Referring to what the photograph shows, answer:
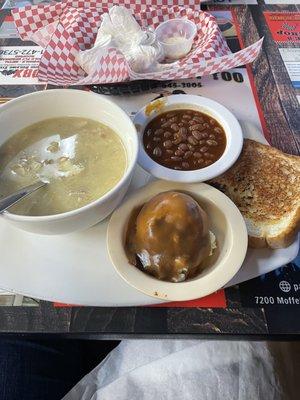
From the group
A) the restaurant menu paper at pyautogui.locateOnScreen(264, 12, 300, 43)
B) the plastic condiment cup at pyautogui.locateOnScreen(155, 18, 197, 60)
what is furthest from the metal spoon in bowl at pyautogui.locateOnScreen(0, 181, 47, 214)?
the restaurant menu paper at pyautogui.locateOnScreen(264, 12, 300, 43)

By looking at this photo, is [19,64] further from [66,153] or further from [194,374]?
[194,374]

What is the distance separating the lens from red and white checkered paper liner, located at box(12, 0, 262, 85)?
119 centimetres

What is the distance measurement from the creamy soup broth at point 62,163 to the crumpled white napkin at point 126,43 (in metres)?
0.39

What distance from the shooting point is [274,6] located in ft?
5.17

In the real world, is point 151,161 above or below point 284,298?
above

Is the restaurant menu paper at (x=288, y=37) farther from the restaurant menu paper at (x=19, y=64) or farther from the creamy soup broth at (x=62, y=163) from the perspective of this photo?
the restaurant menu paper at (x=19, y=64)

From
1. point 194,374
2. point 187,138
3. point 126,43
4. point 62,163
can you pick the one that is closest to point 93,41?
point 126,43

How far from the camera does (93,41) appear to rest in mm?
1356

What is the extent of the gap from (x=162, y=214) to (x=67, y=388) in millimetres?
648

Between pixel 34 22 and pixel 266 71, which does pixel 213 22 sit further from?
pixel 34 22

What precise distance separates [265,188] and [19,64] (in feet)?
3.17

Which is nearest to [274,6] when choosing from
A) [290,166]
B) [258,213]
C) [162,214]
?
[290,166]

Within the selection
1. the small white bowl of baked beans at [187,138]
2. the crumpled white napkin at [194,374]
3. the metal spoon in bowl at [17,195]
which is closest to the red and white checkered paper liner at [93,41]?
the small white bowl of baked beans at [187,138]

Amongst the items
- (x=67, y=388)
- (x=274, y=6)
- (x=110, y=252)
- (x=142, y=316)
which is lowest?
(x=67, y=388)
